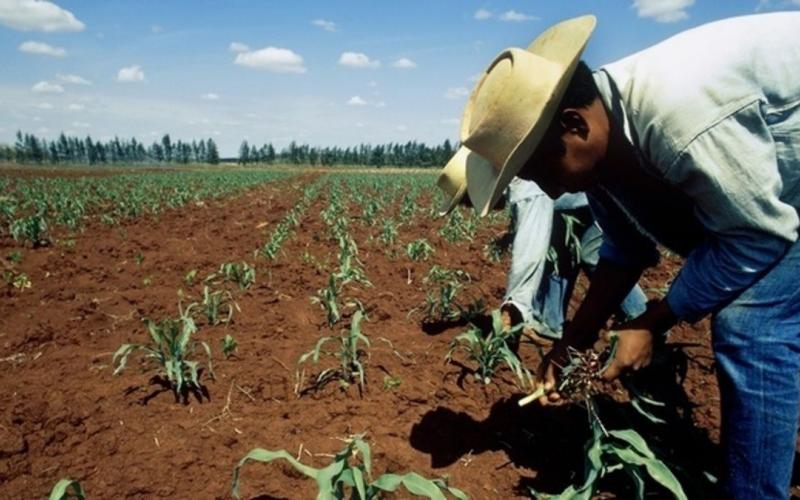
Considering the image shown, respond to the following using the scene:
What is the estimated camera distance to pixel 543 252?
321cm

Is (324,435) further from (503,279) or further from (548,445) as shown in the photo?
(503,279)

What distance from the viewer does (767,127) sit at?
1.35 m

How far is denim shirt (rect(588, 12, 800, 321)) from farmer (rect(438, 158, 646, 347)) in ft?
4.46

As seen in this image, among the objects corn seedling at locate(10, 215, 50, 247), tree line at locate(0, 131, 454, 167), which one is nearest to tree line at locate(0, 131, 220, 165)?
tree line at locate(0, 131, 454, 167)

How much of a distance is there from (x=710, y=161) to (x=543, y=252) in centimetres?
191

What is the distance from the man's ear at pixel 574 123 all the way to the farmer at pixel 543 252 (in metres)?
1.37

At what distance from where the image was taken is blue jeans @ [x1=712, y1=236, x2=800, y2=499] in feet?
4.93

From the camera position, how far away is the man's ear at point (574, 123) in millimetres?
1495

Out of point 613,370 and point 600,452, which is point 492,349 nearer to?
point 613,370

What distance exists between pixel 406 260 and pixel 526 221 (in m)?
3.19

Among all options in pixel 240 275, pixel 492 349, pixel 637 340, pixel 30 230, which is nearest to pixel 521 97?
pixel 637 340

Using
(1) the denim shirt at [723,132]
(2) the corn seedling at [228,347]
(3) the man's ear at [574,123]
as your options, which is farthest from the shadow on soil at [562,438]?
(2) the corn seedling at [228,347]

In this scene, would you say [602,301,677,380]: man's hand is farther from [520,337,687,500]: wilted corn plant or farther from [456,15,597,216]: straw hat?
[456,15,597,216]: straw hat

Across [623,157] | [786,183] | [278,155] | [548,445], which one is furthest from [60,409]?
[278,155]
